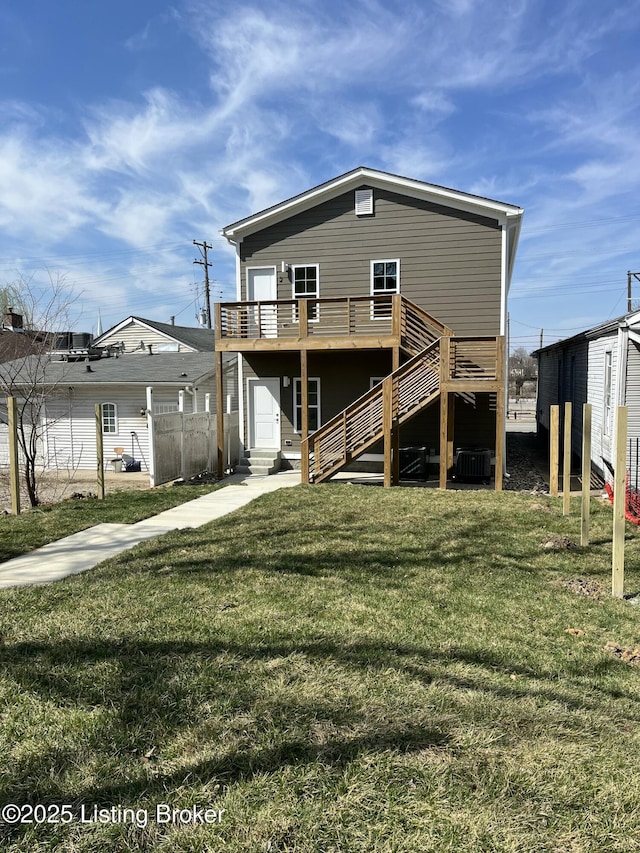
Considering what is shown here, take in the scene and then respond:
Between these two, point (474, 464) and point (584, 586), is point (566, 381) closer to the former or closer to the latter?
point (474, 464)

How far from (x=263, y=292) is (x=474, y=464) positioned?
271 inches

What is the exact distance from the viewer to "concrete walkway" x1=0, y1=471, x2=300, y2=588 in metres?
5.77

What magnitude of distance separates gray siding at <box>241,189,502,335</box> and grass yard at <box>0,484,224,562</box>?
6.47 m

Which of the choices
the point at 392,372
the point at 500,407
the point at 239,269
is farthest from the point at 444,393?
the point at 239,269

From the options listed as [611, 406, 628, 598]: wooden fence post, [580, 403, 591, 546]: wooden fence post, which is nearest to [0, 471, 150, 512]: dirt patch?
[580, 403, 591, 546]: wooden fence post

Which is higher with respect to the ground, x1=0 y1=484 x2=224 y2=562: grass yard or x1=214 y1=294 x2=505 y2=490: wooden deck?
x1=214 y1=294 x2=505 y2=490: wooden deck

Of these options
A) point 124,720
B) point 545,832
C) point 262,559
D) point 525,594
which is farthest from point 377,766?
point 262,559

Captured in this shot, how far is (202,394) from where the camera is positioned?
1730cm

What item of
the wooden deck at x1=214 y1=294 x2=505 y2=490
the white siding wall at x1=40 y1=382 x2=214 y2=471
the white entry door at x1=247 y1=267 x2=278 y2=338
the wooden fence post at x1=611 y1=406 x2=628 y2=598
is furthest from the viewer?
the white siding wall at x1=40 y1=382 x2=214 y2=471

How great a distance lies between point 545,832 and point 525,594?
119 inches

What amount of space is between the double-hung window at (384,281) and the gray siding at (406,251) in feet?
0.41

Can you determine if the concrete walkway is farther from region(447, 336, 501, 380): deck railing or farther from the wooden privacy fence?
region(447, 336, 501, 380): deck railing

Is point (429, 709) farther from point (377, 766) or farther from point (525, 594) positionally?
point (525, 594)

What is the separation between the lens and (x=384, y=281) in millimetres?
13594
